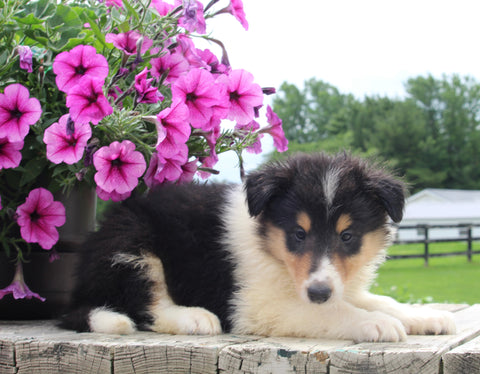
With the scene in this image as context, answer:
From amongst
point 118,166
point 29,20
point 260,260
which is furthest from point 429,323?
point 29,20

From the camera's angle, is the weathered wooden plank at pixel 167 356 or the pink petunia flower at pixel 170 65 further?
the pink petunia flower at pixel 170 65

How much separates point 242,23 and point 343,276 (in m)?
1.57

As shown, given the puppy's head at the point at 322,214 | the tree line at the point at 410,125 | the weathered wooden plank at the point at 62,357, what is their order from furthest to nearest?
the tree line at the point at 410,125
the puppy's head at the point at 322,214
the weathered wooden plank at the point at 62,357

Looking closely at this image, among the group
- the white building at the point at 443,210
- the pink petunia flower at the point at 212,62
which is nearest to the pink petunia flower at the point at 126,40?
the pink petunia flower at the point at 212,62

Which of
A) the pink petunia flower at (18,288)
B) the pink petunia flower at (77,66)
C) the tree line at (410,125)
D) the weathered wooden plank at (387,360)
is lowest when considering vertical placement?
the weathered wooden plank at (387,360)

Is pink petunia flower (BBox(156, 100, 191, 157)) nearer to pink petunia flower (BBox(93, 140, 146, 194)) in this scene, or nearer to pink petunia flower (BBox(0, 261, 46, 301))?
pink petunia flower (BBox(93, 140, 146, 194))

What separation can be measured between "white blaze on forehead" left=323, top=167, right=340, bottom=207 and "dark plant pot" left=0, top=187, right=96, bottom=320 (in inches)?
58.3

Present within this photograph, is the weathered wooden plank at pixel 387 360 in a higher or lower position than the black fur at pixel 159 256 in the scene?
lower

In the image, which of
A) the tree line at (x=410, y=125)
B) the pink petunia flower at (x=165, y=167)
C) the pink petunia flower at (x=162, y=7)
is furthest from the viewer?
the tree line at (x=410, y=125)

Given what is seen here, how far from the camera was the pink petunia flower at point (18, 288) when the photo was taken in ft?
10.3

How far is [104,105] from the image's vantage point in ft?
9.01

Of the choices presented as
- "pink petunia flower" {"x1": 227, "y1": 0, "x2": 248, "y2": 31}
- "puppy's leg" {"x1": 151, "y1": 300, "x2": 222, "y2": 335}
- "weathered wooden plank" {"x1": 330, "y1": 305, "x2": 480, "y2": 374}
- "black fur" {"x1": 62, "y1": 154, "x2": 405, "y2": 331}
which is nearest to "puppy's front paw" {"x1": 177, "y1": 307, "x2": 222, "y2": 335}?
"puppy's leg" {"x1": 151, "y1": 300, "x2": 222, "y2": 335}

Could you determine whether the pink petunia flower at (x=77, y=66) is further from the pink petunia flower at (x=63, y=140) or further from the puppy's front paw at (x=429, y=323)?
the puppy's front paw at (x=429, y=323)

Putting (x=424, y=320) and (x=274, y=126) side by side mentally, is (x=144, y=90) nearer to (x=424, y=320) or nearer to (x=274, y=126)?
(x=274, y=126)
